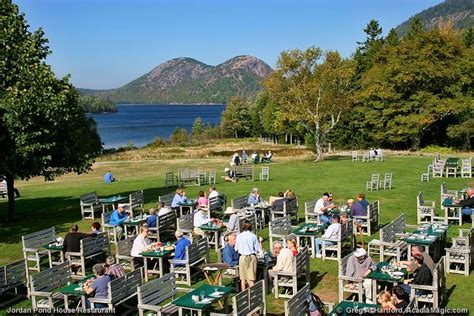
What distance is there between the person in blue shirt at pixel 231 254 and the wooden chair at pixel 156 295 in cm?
213

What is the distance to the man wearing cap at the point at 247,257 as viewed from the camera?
1306cm

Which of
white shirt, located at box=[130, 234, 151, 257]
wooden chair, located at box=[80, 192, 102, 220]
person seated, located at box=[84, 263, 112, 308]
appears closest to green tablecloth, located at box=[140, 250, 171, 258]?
white shirt, located at box=[130, 234, 151, 257]

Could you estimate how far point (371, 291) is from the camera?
12133mm

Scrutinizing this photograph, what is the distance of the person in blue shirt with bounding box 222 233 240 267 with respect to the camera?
13742mm

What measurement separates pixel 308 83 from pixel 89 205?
91.3 ft

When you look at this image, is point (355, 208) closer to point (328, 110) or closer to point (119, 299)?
point (119, 299)

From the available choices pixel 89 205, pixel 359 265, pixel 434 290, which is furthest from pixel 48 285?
pixel 89 205

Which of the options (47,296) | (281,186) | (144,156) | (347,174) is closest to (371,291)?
(47,296)

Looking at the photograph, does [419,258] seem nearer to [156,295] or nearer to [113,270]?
[156,295]

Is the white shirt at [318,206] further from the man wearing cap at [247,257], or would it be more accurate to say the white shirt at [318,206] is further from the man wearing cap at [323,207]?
the man wearing cap at [247,257]

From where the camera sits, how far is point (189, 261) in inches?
563

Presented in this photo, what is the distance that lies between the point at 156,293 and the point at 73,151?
1508 cm

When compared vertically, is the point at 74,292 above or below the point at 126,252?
above

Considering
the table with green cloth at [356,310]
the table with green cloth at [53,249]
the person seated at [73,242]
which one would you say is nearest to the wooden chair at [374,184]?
the person seated at [73,242]
